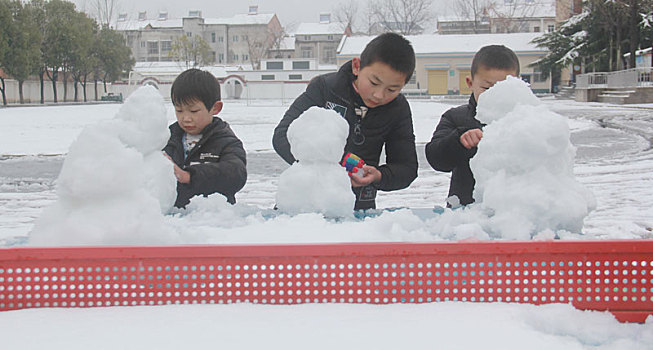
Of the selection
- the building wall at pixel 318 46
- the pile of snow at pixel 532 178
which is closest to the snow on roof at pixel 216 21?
the building wall at pixel 318 46

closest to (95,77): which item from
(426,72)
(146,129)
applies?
(426,72)

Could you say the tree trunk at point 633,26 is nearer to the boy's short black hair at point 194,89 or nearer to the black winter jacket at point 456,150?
the black winter jacket at point 456,150

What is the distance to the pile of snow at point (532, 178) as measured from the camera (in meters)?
1.81

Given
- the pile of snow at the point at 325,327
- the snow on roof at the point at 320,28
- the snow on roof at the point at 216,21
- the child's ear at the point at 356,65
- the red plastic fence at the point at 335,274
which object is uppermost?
the snow on roof at the point at 216,21

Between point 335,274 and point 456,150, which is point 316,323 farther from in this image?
point 456,150

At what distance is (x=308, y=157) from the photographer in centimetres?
215

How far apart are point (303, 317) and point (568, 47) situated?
33356 mm

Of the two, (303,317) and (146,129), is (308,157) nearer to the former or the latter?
(146,129)

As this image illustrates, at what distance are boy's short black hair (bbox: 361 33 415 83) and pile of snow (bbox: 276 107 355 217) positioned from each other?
18.7 inches

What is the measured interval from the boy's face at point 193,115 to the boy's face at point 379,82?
76 cm

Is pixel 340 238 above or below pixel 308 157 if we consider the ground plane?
below

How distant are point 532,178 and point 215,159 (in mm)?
1546

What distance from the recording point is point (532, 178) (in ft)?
6.12

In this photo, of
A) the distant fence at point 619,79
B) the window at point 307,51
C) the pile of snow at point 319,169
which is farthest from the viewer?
the window at point 307,51
